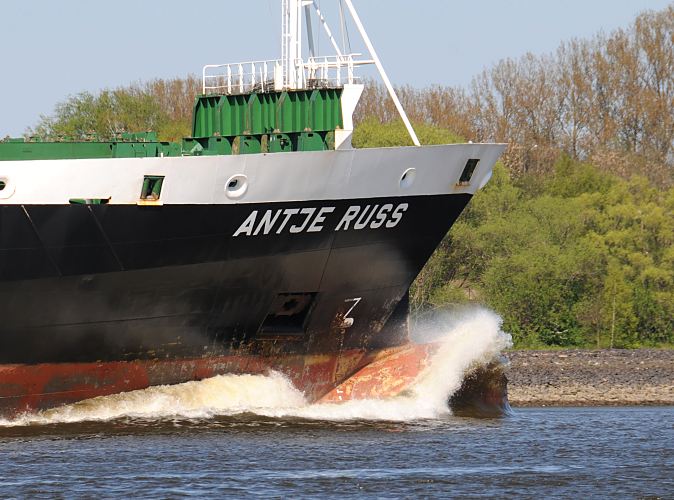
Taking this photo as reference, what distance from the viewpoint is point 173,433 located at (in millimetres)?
24766

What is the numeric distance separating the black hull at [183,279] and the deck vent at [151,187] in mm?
280

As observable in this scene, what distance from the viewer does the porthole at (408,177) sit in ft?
93.7

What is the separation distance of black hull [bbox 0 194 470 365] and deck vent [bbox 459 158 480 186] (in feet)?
1.72

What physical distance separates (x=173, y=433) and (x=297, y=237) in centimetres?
499

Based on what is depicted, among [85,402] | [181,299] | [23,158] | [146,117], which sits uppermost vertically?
[146,117]

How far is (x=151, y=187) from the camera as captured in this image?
25844 mm

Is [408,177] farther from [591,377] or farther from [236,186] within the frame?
[591,377]

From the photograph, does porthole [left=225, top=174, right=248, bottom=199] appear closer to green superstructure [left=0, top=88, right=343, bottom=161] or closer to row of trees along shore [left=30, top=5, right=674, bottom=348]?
green superstructure [left=0, top=88, right=343, bottom=161]

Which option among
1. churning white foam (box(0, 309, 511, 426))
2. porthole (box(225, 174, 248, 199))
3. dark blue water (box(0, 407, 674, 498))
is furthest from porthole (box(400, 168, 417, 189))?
dark blue water (box(0, 407, 674, 498))

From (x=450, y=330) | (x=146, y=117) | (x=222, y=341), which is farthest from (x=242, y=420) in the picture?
(x=146, y=117)

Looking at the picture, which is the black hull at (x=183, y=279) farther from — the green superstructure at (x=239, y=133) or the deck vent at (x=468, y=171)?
the green superstructure at (x=239, y=133)

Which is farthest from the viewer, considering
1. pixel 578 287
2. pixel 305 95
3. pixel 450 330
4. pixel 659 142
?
pixel 659 142

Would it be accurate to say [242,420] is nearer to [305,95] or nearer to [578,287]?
[305,95]

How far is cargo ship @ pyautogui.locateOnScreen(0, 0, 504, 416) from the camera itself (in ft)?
82.8
